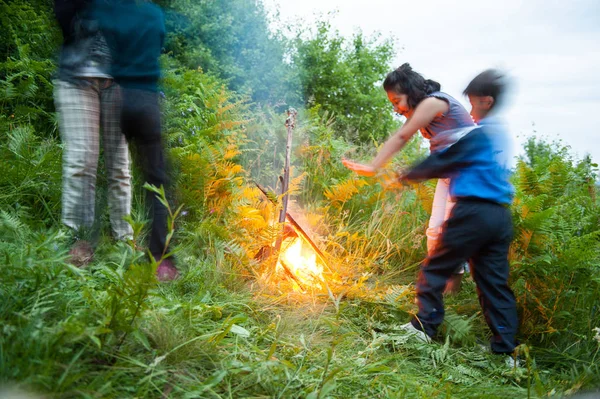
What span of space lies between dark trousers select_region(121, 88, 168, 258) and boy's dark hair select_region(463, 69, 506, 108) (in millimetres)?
2065

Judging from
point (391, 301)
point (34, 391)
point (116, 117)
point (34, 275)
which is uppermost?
point (116, 117)

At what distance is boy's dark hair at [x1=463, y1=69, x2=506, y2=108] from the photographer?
2.98 meters

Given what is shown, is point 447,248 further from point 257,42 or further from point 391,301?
point 257,42

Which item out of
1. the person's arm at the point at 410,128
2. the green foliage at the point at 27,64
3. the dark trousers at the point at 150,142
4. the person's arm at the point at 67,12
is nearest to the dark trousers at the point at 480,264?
the person's arm at the point at 410,128

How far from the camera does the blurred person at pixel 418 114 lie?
2.89 meters

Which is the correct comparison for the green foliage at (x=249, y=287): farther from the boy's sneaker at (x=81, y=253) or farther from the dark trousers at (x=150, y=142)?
the dark trousers at (x=150, y=142)

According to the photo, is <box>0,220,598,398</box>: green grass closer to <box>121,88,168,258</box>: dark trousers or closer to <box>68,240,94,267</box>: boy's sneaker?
<box>68,240,94,267</box>: boy's sneaker

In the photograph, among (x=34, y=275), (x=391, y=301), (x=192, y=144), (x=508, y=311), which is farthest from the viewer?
(x=192, y=144)

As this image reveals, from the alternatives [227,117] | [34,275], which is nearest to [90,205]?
[34,275]

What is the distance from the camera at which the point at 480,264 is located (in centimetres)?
279

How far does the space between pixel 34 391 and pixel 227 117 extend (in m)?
3.44

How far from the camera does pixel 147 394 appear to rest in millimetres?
1590

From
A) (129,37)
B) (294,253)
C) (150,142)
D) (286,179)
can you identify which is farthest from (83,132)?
(294,253)

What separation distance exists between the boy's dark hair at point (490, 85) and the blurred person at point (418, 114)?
0.52 ft
